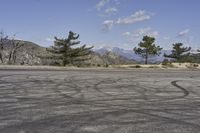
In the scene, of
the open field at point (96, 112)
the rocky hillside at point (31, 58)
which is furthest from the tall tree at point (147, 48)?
the open field at point (96, 112)

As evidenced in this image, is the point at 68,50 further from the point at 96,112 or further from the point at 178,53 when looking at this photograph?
the point at 96,112

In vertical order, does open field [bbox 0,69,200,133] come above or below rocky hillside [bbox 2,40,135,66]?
below

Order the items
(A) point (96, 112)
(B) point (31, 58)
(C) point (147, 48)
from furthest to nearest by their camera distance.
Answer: (B) point (31, 58), (C) point (147, 48), (A) point (96, 112)

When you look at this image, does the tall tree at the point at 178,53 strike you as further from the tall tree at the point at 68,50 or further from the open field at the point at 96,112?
the open field at the point at 96,112

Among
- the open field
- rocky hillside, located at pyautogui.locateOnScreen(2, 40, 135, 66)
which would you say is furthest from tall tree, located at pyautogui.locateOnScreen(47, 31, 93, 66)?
the open field

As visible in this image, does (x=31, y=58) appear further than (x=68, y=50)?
Yes

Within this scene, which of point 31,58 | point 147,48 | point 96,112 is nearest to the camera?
point 96,112

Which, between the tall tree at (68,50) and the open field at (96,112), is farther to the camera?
the tall tree at (68,50)

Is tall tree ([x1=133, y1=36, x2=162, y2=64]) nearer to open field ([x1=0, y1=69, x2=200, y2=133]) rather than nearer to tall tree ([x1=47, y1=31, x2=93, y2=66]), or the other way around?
tall tree ([x1=47, y1=31, x2=93, y2=66])

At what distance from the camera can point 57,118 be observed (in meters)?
8.73

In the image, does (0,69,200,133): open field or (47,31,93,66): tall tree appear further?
(47,31,93,66): tall tree

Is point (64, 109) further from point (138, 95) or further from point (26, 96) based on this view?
point (138, 95)

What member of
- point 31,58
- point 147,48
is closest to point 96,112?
point 147,48

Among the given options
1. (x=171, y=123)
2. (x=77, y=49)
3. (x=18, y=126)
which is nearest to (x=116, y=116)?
(x=171, y=123)
